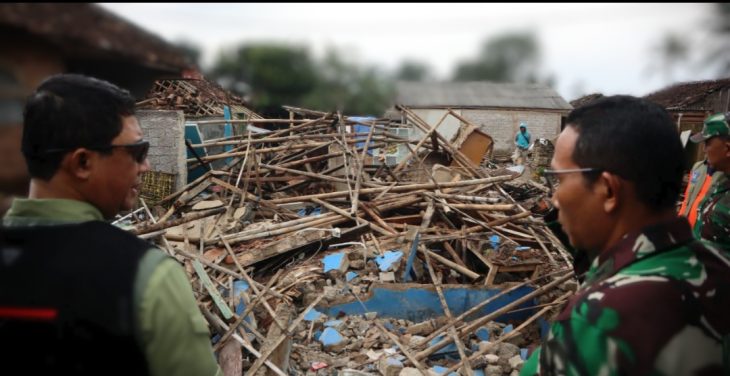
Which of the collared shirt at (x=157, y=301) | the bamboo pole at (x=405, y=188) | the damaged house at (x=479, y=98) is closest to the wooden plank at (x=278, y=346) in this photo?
the damaged house at (x=479, y=98)

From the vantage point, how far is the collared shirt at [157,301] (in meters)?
1.11

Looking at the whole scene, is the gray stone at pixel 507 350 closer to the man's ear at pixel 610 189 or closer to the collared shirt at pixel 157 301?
the man's ear at pixel 610 189

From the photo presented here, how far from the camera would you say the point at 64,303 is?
105 cm

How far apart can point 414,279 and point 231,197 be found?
344cm

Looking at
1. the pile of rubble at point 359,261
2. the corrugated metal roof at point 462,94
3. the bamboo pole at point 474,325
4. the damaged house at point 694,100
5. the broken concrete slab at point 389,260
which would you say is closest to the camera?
the corrugated metal roof at point 462,94

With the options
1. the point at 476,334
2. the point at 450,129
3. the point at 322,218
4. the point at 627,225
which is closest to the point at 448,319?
the point at 476,334

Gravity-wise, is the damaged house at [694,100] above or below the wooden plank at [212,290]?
above

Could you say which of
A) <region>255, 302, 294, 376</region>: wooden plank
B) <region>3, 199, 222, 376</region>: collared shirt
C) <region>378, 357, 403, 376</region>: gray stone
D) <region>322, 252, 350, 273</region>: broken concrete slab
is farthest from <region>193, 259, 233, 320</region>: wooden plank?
<region>3, 199, 222, 376</region>: collared shirt

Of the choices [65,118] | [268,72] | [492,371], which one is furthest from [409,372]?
[65,118]

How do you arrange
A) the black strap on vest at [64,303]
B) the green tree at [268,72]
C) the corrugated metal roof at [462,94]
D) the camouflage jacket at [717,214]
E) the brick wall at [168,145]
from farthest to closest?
the brick wall at [168,145], the camouflage jacket at [717,214], the corrugated metal roof at [462,94], the green tree at [268,72], the black strap on vest at [64,303]

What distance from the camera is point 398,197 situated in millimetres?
7355

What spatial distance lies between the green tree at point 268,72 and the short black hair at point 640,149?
908 mm

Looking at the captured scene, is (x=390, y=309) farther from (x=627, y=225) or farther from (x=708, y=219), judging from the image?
(x=627, y=225)

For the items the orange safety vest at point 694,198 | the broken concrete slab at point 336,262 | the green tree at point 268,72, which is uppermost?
the green tree at point 268,72
